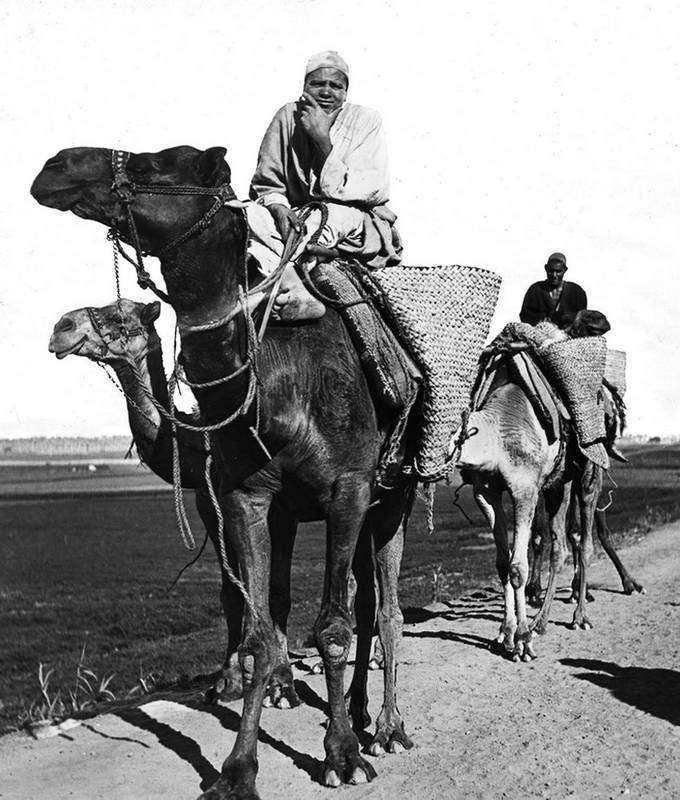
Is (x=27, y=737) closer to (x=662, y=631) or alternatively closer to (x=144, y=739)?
(x=144, y=739)

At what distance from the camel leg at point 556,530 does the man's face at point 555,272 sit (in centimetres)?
249

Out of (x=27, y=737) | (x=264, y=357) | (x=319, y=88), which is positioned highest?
(x=319, y=88)

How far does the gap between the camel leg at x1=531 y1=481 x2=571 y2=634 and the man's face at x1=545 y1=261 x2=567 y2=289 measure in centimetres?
249

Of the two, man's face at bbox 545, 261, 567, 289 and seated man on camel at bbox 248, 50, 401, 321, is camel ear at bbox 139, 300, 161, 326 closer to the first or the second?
seated man on camel at bbox 248, 50, 401, 321

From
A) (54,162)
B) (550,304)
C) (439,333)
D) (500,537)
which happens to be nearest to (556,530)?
(500,537)

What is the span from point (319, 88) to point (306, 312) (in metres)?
1.61

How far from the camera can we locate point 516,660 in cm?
1042

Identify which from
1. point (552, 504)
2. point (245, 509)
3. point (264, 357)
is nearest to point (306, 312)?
point (264, 357)

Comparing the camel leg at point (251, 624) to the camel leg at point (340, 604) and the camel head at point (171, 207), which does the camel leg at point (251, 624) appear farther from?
the camel head at point (171, 207)

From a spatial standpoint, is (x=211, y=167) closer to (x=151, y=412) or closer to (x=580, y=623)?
(x=151, y=412)

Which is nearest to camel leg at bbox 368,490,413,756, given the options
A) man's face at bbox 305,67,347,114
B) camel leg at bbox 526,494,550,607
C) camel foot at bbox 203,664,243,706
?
camel foot at bbox 203,664,243,706

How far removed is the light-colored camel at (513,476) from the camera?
10.6 m

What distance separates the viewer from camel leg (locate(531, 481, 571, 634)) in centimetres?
1227

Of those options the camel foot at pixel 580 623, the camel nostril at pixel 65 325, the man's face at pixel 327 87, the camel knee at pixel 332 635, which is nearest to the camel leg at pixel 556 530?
the camel foot at pixel 580 623
